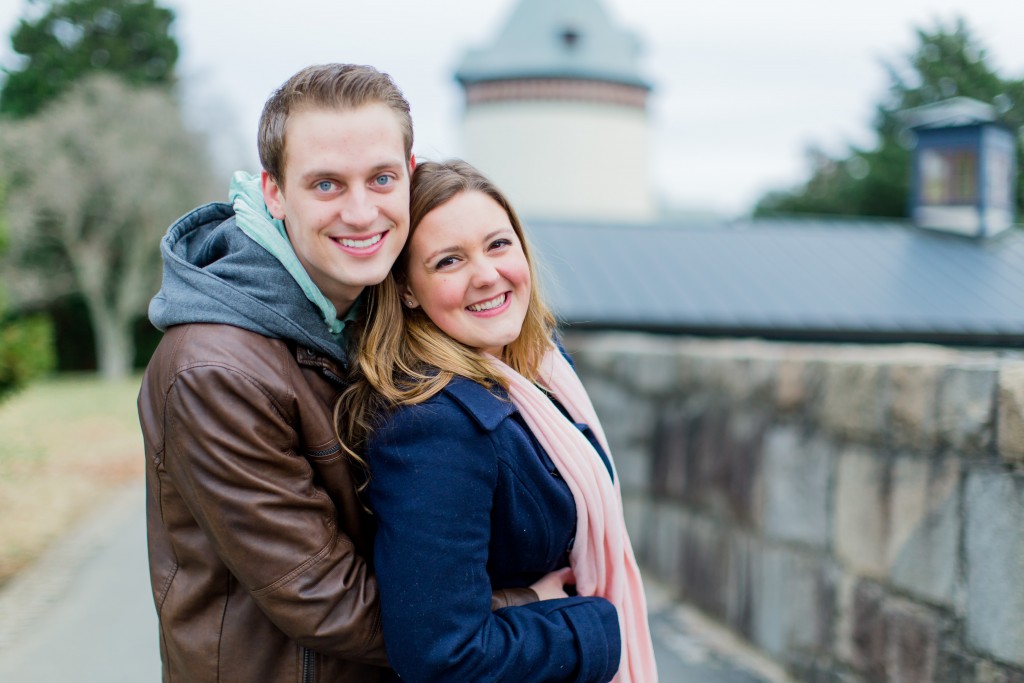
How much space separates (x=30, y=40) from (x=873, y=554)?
25.1 metres

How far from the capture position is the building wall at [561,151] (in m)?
28.7

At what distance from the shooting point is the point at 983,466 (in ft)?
9.96

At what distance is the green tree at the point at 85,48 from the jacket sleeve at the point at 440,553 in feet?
78.9

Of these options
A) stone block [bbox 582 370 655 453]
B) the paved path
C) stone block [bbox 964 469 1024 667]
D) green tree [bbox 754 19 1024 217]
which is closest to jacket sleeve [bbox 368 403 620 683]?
stone block [bbox 964 469 1024 667]

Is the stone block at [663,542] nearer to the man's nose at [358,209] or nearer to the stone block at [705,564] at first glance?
the stone block at [705,564]

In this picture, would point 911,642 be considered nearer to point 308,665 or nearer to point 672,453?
point 308,665

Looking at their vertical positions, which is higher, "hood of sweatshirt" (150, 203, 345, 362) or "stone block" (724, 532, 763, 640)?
"hood of sweatshirt" (150, 203, 345, 362)

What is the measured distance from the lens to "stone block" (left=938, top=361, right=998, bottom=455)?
2.99 meters

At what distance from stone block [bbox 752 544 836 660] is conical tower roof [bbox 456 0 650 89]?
26.0 metres

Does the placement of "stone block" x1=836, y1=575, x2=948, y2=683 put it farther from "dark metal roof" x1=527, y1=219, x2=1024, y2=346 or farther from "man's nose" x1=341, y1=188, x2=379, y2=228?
"dark metal roof" x1=527, y1=219, x2=1024, y2=346

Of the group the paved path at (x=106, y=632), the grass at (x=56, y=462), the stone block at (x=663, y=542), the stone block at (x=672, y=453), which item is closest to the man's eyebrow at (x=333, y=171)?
the paved path at (x=106, y=632)

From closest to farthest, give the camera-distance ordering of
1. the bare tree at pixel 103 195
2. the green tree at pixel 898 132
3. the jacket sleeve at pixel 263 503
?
the jacket sleeve at pixel 263 503
the green tree at pixel 898 132
the bare tree at pixel 103 195

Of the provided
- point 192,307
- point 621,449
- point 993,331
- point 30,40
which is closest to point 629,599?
point 192,307

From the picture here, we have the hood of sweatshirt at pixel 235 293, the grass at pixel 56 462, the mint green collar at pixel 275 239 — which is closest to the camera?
the hood of sweatshirt at pixel 235 293
